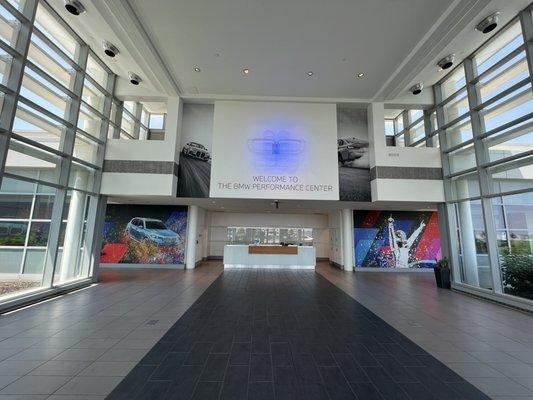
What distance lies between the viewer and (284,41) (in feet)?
20.0

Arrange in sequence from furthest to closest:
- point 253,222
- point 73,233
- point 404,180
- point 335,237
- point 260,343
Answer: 1. point 253,222
2. point 335,237
3. point 404,180
4. point 73,233
5. point 260,343

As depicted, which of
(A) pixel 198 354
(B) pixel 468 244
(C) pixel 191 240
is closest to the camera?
(A) pixel 198 354

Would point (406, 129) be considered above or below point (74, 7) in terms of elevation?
below

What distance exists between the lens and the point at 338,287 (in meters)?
7.55

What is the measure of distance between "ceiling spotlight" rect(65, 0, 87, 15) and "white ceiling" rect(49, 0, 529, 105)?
15 centimetres

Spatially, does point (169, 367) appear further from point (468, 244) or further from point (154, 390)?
point (468, 244)

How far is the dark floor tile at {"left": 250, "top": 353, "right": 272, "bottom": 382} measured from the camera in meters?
2.72

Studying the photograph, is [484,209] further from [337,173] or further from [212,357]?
[212,357]

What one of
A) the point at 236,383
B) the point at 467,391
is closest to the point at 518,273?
the point at 467,391

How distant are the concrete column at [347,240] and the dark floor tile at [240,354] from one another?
27.6 feet

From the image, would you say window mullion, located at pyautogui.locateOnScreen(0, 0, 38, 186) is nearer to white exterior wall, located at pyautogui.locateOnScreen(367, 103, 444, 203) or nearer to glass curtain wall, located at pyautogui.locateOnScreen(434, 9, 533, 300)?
white exterior wall, located at pyautogui.locateOnScreen(367, 103, 444, 203)

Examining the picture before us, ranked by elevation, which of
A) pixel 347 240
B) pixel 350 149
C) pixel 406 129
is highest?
pixel 406 129

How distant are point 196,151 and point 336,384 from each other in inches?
298

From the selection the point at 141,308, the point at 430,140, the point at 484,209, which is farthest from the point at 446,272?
the point at 141,308
